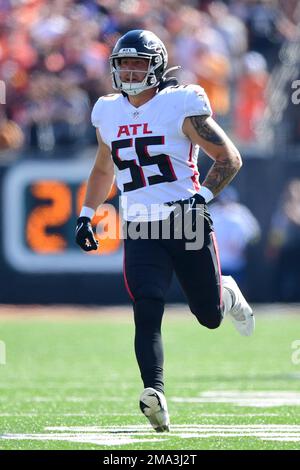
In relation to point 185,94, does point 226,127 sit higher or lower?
lower

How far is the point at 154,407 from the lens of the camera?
15.8 ft

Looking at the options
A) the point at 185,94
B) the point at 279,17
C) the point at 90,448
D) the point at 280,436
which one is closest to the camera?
the point at 90,448

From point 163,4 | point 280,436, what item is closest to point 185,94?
point 280,436

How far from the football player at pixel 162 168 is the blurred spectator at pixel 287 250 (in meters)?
8.10

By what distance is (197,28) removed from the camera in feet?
45.9

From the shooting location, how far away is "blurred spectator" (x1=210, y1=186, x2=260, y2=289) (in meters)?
13.4

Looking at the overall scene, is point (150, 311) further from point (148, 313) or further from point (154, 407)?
point (154, 407)

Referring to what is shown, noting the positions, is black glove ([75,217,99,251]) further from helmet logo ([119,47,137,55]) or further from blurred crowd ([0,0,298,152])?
blurred crowd ([0,0,298,152])

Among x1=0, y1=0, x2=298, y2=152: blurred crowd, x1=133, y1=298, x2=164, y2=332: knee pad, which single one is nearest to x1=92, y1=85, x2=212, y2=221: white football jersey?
x1=133, y1=298, x2=164, y2=332: knee pad

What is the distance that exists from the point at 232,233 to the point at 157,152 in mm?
8048

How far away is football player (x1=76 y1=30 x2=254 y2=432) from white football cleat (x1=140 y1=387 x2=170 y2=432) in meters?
0.49

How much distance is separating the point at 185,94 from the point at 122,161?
0.41 metres

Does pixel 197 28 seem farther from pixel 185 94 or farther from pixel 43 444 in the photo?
pixel 43 444

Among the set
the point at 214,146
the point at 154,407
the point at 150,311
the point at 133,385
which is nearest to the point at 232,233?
the point at 133,385
